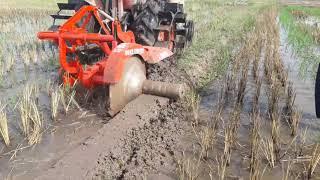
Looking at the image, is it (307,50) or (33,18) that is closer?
(307,50)

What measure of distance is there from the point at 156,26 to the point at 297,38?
20.6 feet

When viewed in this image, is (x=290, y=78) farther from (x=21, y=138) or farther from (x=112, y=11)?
(x=21, y=138)

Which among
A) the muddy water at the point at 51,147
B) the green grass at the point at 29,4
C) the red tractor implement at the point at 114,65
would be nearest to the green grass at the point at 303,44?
the red tractor implement at the point at 114,65

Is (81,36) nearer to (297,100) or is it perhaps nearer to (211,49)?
(297,100)

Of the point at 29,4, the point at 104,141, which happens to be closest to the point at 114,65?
the point at 104,141

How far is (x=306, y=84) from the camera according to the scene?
22.6ft

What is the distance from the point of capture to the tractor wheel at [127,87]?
15.4 ft

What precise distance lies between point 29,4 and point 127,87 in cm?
1499

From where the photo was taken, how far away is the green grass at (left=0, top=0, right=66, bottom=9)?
55.6 feet

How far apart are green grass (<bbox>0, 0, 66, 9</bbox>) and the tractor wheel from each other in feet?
44.1

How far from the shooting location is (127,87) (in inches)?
191

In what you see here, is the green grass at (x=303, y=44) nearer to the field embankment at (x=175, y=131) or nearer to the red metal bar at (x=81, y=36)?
the field embankment at (x=175, y=131)

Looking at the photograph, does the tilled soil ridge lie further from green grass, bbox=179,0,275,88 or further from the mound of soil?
green grass, bbox=179,0,275,88

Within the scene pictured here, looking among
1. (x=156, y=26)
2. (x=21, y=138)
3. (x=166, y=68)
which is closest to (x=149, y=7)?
(x=156, y=26)
